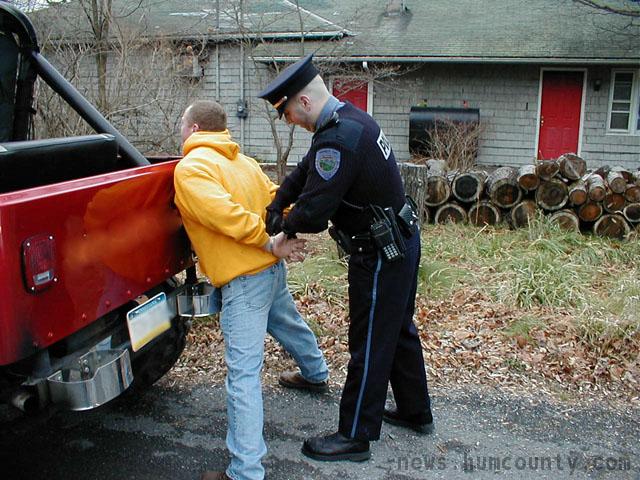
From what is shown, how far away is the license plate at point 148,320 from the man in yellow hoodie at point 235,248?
0.86ft

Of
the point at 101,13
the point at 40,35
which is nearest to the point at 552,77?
the point at 101,13

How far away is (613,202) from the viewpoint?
7.95m

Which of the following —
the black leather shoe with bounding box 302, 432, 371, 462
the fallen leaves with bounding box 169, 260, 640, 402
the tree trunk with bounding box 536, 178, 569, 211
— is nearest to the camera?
the black leather shoe with bounding box 302, 432, 371, 462

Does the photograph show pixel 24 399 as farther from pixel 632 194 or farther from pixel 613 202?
pixel 632 194

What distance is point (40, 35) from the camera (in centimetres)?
889

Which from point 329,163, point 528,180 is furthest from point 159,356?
point 528,180

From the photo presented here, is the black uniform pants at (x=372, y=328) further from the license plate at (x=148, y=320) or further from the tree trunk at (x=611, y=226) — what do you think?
the tree trunk at (x=611, y=226)

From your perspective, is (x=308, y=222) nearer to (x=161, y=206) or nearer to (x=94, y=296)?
(x=161, y=206)

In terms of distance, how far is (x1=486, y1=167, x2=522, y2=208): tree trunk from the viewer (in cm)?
821

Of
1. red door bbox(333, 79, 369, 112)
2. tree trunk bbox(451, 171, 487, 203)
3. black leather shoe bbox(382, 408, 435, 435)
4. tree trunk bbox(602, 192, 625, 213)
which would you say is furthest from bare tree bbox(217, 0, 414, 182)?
black leather shoe bbox(382, 408, 435, 435)

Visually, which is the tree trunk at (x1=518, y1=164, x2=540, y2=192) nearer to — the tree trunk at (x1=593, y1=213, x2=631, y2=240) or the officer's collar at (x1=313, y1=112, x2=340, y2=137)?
the tree trunk at (x1=593, y1=213, x2=631, y2=240)

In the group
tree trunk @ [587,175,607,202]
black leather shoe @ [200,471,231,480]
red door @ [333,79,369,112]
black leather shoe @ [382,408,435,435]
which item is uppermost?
red door @ [333,79,369,112]

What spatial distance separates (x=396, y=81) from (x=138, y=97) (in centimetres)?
857

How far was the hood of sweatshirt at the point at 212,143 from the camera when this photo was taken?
9.66 ft
